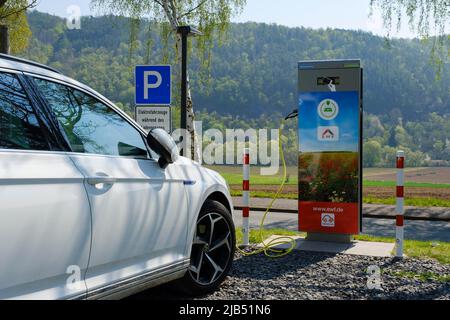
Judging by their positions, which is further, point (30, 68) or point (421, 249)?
point (421, 249)

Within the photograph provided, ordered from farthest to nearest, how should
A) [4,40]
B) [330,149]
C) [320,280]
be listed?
[4,40] → [330,149] → [320,280]

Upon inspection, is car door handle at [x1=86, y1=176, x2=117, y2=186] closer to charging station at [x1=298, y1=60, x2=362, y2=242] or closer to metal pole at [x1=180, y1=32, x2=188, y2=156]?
charging station at [x1=298, y1=60, x2=362, y2=242]

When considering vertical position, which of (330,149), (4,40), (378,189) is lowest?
(378,189)

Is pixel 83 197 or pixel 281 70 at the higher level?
pixel 281 70

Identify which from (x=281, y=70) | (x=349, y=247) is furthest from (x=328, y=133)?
(x=281, y=70)

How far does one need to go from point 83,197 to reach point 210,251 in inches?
81.6

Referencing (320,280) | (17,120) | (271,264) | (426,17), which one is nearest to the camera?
(17,120)

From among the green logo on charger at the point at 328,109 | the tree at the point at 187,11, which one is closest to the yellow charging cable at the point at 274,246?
the green logo on charger at the point at 328,109

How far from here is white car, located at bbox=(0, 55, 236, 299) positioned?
8.80ft

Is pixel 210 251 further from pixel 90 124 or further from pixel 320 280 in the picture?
pixel 90 124

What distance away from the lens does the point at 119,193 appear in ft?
11.3

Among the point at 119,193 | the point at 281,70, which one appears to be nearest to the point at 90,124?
the point at 119,193

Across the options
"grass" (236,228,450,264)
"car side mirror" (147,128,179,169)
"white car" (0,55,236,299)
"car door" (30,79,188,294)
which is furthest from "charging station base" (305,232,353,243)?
"car side mirror" (147,128,179,169)
